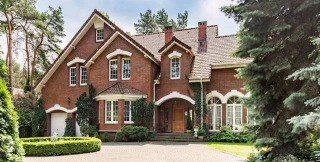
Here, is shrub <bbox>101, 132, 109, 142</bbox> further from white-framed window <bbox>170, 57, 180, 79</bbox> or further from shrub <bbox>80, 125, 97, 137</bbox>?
white-framed window <bbox>170, 57, 180, 79</bbox>

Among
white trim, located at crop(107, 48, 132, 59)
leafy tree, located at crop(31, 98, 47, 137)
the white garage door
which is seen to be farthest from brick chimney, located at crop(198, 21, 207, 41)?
leafy tree, located at crop(31, 98, 47, 137)

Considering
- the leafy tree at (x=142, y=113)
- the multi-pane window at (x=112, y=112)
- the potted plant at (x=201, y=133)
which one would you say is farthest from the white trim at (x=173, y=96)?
the multi-pane window at (x=112, y=112)

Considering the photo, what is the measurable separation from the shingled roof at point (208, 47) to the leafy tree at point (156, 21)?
81.8ft

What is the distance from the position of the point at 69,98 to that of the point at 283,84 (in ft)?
67.9

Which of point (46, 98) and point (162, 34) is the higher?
point (162, 34)

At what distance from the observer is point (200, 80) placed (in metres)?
22.2

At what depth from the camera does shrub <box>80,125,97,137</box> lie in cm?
2402

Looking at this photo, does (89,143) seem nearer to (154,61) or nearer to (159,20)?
(154,61)

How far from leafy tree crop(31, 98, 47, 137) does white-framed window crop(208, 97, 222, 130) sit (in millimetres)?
13733

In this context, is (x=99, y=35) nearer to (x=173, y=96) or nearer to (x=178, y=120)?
(x=173, y=96)

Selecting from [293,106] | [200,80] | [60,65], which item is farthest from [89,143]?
[60,65]

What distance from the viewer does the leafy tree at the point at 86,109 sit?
24922 millimetres

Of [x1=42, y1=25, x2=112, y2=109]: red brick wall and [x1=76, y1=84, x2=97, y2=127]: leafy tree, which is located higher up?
[x1=42, y1=25, x2=112, y2=109]: red brick wall

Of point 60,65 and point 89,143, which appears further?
point 60,65
